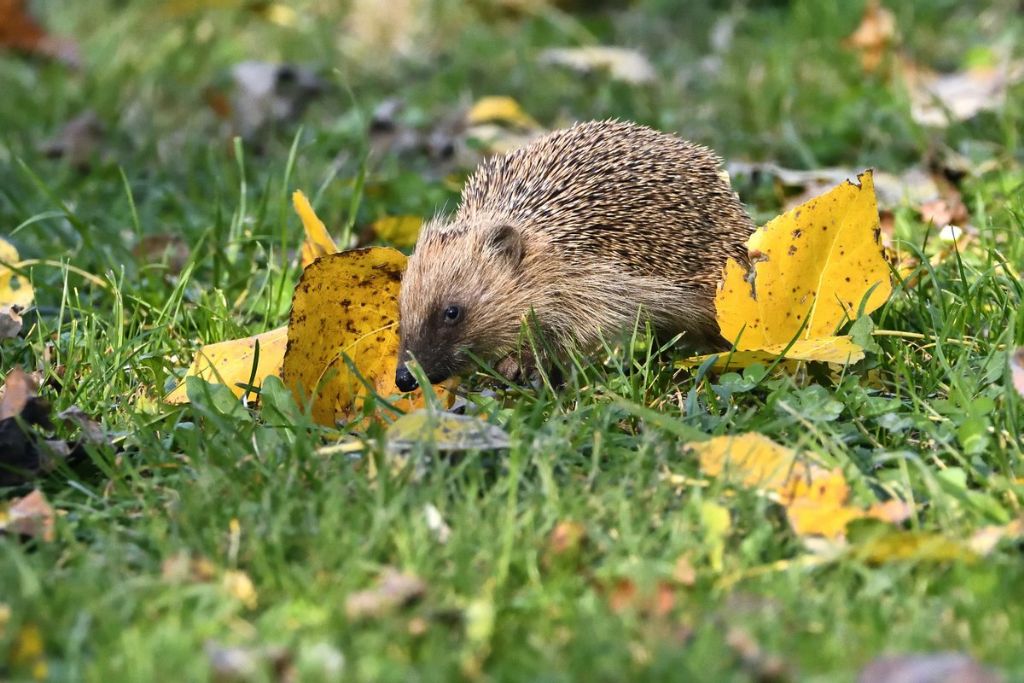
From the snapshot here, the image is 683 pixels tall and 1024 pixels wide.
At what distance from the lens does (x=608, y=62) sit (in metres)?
8.29

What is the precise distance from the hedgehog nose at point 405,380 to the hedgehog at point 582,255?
0.43m

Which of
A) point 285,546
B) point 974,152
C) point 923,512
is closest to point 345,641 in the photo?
point 285,546

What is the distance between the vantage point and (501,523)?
3160 mm

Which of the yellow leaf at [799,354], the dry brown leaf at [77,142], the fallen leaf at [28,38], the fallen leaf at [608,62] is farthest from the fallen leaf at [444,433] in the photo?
the fallen leaf at [28,38]

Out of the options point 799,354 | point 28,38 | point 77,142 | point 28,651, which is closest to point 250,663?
point 28,651

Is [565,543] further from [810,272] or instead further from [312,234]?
[312,234]

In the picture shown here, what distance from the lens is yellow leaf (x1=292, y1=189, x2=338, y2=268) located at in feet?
15.6

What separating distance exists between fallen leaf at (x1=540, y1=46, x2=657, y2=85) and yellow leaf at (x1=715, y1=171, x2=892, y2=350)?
3905 mm

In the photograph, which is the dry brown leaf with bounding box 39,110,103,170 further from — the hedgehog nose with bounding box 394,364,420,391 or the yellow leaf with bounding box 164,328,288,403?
the hedgehog nose with bounding box 394,364,420,391

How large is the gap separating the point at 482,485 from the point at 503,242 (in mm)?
1966

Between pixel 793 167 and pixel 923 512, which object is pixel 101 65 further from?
pixel 923 512

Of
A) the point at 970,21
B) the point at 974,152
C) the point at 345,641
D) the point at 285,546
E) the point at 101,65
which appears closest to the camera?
the point at 345,641

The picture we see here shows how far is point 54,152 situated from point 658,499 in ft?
15.7

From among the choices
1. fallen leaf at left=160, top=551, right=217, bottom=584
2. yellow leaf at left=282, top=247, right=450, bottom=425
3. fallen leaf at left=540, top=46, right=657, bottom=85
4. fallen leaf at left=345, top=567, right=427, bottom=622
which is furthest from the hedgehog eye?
fallen leaf at left=540, top=46, right=657, bottom=85
